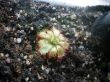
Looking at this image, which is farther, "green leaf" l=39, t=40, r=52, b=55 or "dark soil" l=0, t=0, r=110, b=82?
"green leaf" l=39, t=40, r=52, b=55

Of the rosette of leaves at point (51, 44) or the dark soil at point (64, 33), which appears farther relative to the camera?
the rosette of leaves at point (51, 44)

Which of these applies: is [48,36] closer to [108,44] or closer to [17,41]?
[17,41]

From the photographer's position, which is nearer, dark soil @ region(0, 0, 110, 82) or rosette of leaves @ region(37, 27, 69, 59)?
dark soil @ region(0, 0, 110, 82)

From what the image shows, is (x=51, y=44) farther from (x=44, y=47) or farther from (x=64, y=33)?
(x=64, y=33)
